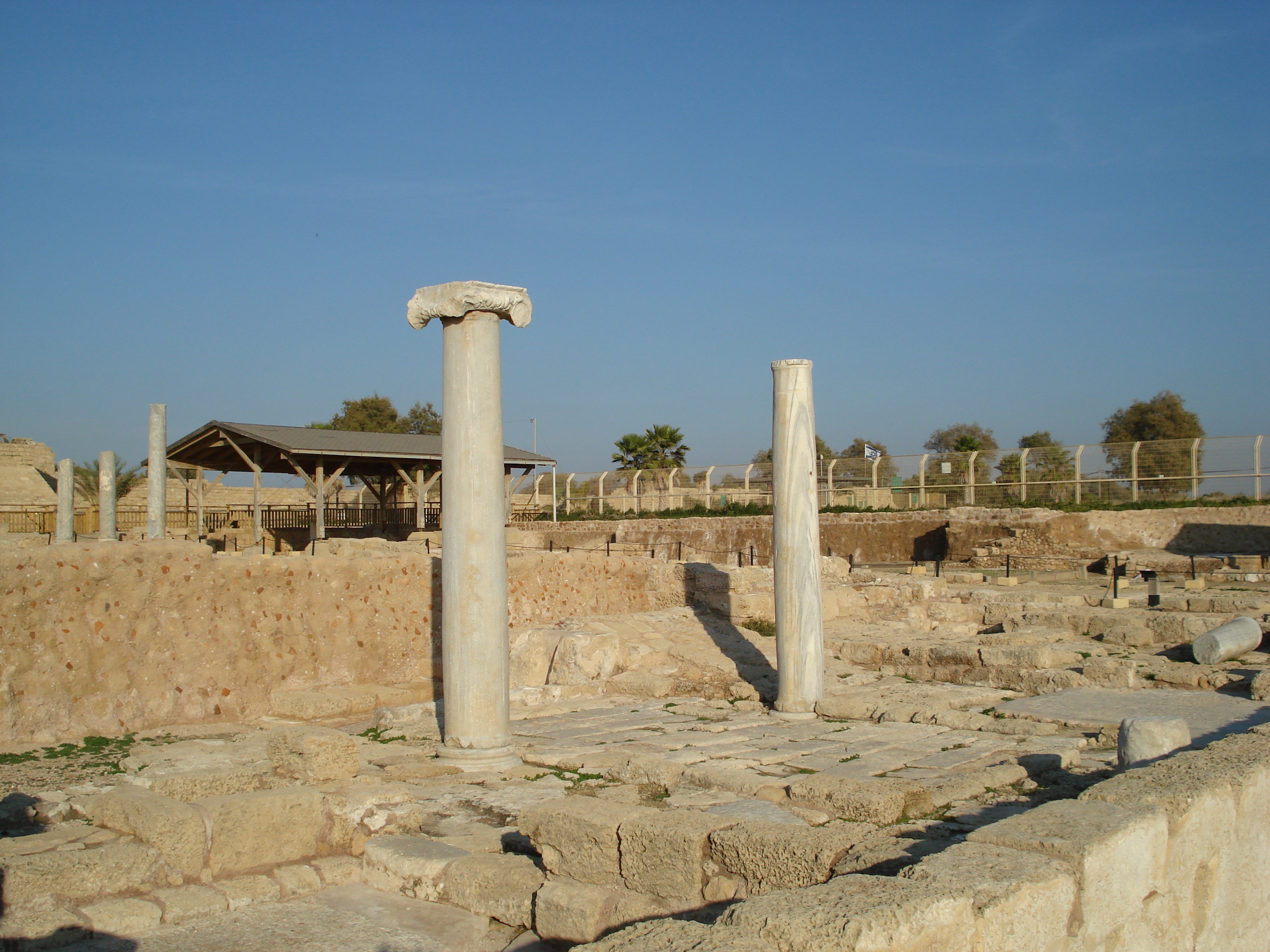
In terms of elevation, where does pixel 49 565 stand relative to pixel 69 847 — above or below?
above

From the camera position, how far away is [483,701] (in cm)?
699

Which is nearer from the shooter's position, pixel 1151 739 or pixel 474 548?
pixel 1151 739

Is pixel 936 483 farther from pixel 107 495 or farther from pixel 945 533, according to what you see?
pixel 107 495

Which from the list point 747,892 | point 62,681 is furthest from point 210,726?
point 747,892

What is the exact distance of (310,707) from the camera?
9.12m

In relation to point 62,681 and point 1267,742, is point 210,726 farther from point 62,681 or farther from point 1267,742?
point 1267,742

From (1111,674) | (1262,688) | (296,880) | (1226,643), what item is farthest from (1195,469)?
(296,880)

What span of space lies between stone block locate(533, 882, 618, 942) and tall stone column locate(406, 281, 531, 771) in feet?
9.39

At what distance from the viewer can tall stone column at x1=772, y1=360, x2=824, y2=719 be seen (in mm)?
9055

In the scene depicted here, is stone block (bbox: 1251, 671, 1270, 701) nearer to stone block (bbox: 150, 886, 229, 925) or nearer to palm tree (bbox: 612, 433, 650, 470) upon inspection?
stone block (bbox: 150, 886, 229, 925)

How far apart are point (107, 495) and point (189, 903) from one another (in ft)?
37.1

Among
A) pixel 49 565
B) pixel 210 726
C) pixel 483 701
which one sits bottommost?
pixel 210 726

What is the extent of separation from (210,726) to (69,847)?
14.2 feet

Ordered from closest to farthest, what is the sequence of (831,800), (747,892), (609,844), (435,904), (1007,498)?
(747,892), (609,844), (435,904), (831,800), (1007,498)
